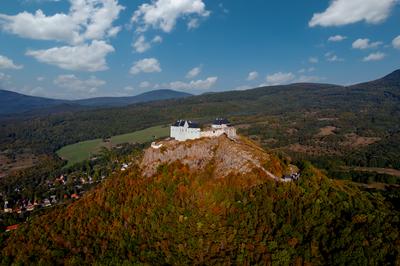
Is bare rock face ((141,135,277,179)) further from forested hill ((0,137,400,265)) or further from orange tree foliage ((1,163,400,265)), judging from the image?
orange tree foliage ((1,163,400,265))

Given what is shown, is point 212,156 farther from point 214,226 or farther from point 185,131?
point 214,226

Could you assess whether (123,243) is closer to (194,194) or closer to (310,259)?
(194,194)

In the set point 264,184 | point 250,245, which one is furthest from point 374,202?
point 250,245

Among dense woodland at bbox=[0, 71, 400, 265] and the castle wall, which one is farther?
the castle wall

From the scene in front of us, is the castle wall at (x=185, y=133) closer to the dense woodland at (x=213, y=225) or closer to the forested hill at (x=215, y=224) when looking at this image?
the forested hill at (x=215, y=224)

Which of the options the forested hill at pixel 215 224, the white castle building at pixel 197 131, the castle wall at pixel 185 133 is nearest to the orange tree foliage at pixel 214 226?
the forested hill at pixel 215 224

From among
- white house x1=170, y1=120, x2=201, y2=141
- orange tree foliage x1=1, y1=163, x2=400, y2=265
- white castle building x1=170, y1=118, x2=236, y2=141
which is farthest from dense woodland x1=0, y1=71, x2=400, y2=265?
white castle building x1=170, y1=118, x2=236, y2=141
